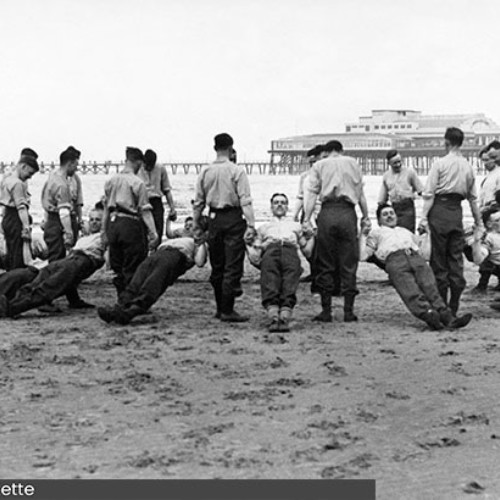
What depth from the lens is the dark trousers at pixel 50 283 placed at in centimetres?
1046

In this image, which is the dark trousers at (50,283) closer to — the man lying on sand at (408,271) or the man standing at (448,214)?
the man lying on sand at (408,271)

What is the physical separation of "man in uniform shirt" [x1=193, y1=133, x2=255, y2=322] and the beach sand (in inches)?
18.7

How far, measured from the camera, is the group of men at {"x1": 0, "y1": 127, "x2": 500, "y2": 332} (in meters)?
10.1

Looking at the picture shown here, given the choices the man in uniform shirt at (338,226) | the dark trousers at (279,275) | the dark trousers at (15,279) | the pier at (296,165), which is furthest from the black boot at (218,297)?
the pier at (296,165)

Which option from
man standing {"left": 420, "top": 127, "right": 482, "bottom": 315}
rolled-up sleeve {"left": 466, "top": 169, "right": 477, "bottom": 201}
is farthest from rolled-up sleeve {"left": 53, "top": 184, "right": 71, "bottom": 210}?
rolled-up sleeve {"left": 466, "top": 169, "right": 477, "bottom": 201}

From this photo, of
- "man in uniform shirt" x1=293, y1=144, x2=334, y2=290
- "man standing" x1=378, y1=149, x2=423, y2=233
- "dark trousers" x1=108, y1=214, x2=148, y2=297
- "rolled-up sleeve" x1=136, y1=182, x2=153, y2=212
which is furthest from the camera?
"man standing" x1=378, y1=149, x2=423, y2=233

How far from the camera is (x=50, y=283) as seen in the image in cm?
1047

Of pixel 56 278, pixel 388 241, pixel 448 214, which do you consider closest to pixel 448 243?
pixel 448 214

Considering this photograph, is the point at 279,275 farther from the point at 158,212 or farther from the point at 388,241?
the point at 158,212

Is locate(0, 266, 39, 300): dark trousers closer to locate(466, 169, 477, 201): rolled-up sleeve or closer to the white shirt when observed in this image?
the white shirt

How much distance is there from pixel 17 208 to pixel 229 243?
111 inches

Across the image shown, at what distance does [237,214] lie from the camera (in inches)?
409

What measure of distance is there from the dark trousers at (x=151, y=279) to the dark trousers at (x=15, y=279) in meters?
1.18

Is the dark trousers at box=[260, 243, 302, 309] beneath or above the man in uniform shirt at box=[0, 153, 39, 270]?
beneath
